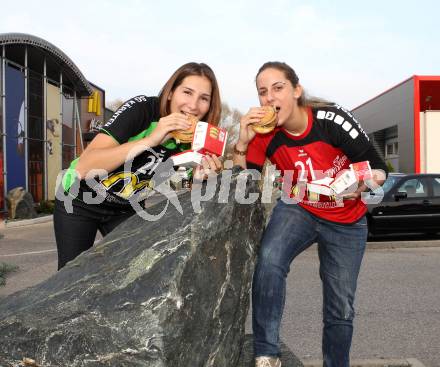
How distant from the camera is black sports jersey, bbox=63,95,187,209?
3.20 metres

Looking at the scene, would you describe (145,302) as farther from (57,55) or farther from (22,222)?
(57,55)

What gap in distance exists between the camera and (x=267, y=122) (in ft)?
9.96

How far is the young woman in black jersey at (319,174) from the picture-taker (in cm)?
318

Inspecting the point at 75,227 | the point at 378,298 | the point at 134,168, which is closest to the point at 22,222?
the point at 378,298

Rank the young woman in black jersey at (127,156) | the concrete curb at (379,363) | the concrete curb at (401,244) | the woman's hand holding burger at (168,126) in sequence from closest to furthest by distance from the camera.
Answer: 1. the woman's hand holding burger at (168,126)
2. the young woman in black jersey at (127,156)
3. the concrete curb at (379,363)
4. the concrete curb at (401,244)

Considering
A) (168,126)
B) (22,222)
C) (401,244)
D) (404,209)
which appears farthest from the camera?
(22,222)

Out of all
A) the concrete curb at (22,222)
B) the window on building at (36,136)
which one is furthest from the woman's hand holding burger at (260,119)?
the window on building at (36,136)

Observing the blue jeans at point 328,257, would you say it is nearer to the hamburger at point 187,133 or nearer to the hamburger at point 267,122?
the hamburger at point 267,122

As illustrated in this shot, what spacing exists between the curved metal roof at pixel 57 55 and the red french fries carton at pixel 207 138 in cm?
1556

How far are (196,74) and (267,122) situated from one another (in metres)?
0.52

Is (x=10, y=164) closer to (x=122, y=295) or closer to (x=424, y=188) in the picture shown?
(x=424, y=188)

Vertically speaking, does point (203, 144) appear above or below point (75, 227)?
above

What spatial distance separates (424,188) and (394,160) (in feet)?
71.2

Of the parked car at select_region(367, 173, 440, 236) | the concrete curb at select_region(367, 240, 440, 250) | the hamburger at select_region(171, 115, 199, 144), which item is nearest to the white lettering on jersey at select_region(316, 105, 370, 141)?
the hamburger at select_region(171, 115, 199, 144)
